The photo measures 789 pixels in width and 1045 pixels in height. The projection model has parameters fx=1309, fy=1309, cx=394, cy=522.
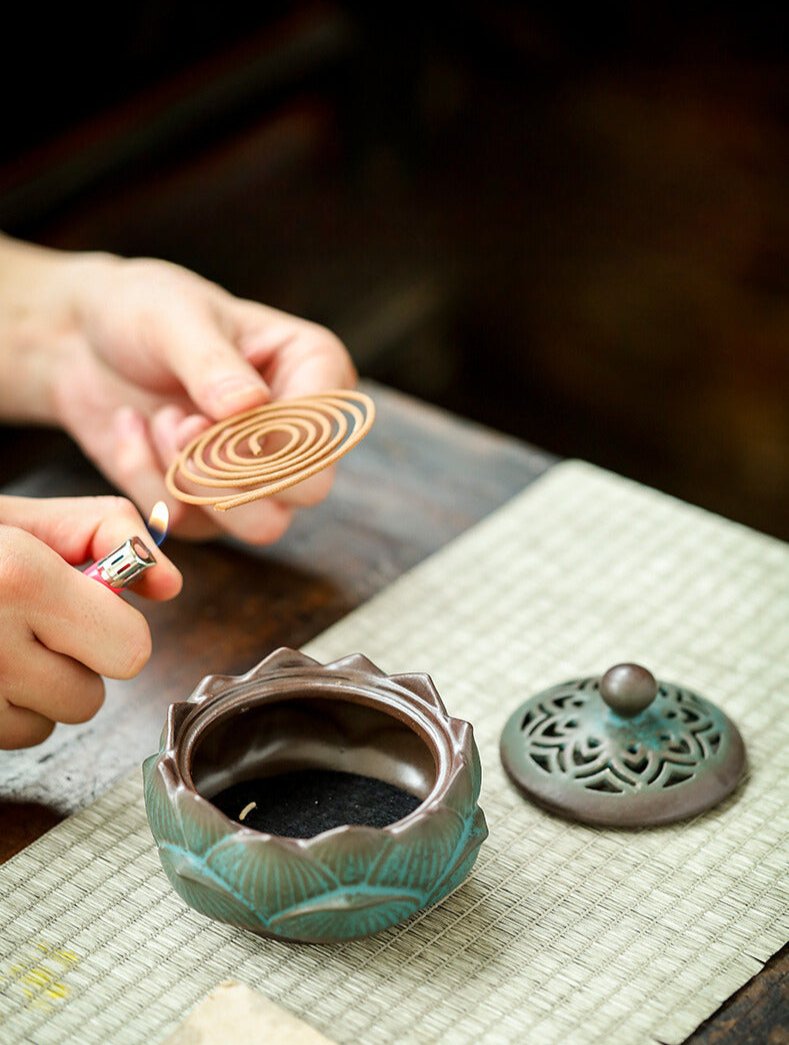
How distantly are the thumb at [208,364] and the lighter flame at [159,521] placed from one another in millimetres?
167

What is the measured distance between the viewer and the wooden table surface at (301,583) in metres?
0.98

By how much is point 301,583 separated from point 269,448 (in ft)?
0.43

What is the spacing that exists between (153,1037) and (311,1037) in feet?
0.32

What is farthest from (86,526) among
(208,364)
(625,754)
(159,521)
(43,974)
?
(625,754)

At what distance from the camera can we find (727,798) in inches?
37.7

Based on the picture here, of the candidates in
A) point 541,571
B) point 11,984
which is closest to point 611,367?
point 541,571

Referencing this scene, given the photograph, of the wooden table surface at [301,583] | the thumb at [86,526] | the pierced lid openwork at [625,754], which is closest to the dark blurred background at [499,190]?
the wooden table surface at [301,583]

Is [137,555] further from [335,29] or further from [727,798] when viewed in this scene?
[335,29]

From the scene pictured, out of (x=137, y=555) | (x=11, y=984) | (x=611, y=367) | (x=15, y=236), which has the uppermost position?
(x=137, y=555)

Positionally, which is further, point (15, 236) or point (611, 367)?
point (611, 367)

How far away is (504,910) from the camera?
2.85 ft

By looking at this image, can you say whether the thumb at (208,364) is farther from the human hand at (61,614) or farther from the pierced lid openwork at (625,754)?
the pierced lid openwork at (625,754)

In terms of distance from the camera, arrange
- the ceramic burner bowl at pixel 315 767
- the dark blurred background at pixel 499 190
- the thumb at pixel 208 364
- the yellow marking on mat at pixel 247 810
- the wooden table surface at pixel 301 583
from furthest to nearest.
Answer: the dark blurred background at pixel 499 190 → the thumb at pixel 208 364 → the wooden table surface at pixel 301 583 → the yellow marking on mat at pixel 247 810 → the ceramic burner bowl at pixel 315 767

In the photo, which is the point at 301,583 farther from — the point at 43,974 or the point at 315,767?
the point at 43,974
